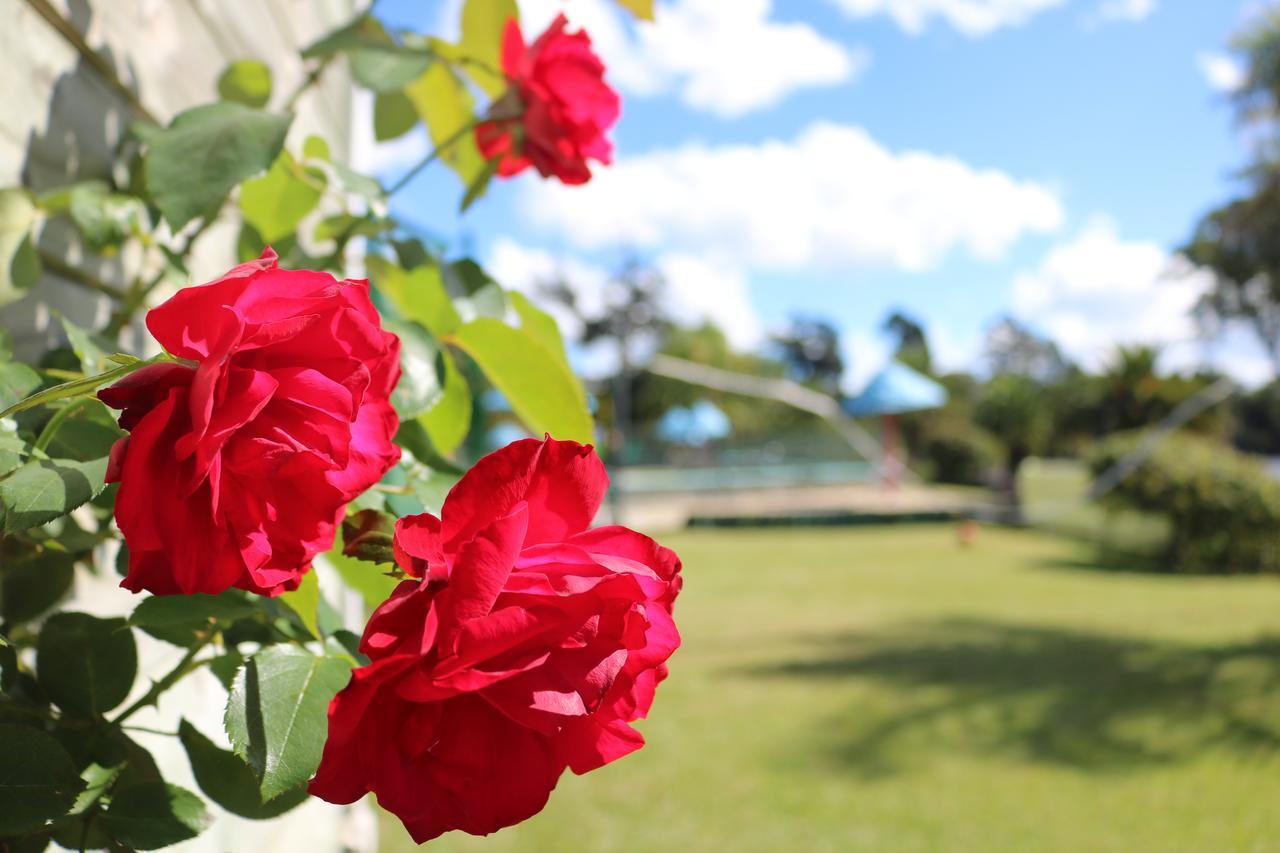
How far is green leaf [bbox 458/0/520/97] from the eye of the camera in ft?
3.06

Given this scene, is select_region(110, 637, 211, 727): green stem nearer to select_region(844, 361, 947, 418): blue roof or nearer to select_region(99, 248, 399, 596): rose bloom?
select_region(99, 248, 399, 596): rose bloom

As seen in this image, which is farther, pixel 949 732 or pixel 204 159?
pixel 949 732

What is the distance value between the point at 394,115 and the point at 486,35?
180mm

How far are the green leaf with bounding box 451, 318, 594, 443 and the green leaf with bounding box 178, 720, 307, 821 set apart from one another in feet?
1.01

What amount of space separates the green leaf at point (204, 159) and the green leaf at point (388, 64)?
143 mm

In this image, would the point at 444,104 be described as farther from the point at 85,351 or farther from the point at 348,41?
the point at 85,351

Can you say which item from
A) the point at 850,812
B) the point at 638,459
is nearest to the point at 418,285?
the point at 850,812

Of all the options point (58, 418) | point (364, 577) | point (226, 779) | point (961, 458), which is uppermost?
point (58, 418)

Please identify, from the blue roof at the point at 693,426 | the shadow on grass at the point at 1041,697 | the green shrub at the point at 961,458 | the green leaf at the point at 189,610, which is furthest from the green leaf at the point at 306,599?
the blue roof at the point at 693,426

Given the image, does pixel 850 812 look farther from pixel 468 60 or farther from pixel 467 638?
pixel 467 638

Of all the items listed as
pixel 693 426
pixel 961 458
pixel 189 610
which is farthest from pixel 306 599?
pixel 693 426

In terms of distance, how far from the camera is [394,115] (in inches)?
42.4

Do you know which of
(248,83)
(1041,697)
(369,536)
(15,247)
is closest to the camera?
(369,536)

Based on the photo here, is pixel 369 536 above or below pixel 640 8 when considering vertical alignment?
below
